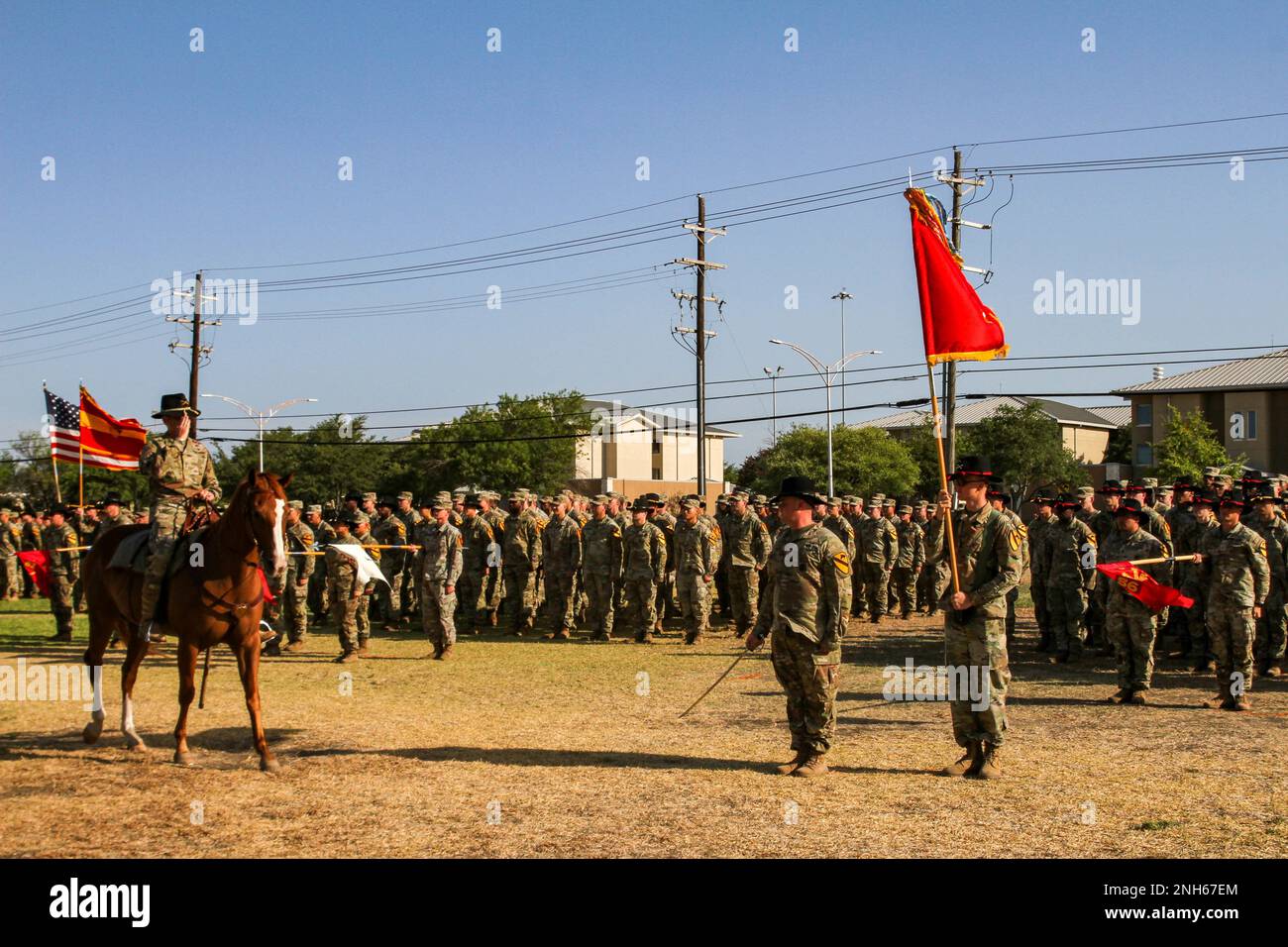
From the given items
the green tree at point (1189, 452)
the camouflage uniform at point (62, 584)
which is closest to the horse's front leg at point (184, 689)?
the camouflage uniform at point (62, 584)

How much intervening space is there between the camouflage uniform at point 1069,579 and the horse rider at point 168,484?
11.6 m

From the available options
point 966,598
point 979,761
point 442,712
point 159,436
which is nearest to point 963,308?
point 966,598

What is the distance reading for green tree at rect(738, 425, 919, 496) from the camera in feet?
211

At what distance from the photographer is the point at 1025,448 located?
6850cm

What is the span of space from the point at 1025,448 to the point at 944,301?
6219cm

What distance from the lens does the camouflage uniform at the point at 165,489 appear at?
989 centimetres

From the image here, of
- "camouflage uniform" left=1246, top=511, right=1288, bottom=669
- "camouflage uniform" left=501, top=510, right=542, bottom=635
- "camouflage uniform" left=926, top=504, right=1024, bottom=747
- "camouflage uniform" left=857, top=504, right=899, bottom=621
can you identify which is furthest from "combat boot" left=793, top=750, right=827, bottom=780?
"camouflage uniform" left=857, top=504, right=899, bottom=621

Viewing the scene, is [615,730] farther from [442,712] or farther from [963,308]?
[963,308]

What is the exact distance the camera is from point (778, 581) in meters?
9.02

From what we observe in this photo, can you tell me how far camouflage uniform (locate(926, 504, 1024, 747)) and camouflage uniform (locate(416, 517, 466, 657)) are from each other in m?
9.00

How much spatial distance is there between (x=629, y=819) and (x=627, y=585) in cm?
1192

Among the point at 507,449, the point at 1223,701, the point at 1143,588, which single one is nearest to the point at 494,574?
the point at 1143,588

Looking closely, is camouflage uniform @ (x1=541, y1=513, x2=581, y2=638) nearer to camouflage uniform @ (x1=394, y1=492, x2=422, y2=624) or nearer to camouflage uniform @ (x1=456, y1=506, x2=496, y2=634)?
camouflage uniform @ (x1=456, y1=506, x2=496, y2=634)

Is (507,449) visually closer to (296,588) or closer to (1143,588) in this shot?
(296,588)
